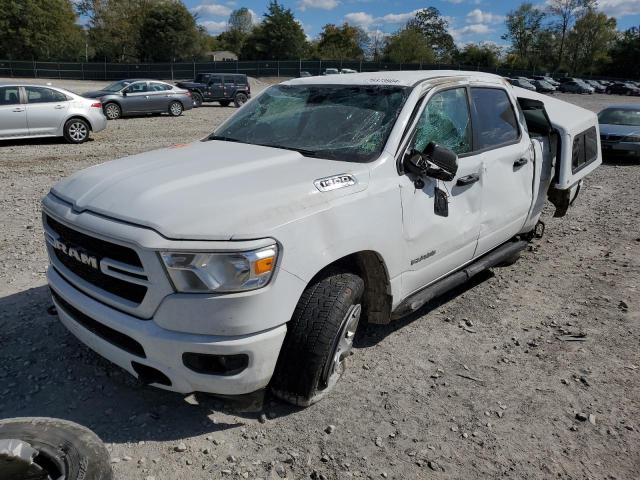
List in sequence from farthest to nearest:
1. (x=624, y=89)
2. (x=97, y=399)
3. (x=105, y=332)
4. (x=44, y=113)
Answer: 1. (x=624, y=89)
2. (x=44, y=113)
3. (x=97, y=399)
4. (x=105, y=332)

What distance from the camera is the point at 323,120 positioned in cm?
380

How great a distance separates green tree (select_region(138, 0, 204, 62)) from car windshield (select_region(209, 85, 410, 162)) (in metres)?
68.0

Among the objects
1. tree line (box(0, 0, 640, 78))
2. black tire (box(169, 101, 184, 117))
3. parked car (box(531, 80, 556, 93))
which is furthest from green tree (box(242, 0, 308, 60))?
black tire (box(169, 101, 184, 117))

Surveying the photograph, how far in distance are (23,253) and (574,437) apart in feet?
16.9

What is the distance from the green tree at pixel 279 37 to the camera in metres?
75.7

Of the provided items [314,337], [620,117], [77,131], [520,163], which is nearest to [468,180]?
[520,163]

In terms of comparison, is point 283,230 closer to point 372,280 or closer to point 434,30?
point 372,280

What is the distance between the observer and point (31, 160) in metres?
10.6

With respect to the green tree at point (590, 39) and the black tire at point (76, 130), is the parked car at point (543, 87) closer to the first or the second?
the green tree at point (590, 39)

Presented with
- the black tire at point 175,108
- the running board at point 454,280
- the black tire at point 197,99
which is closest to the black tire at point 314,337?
the running board at point 454,280

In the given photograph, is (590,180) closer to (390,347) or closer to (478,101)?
(478,101)

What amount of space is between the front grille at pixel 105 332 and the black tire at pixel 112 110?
1808cm

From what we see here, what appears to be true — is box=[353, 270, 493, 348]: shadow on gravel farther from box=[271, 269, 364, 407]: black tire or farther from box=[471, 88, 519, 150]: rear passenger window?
box=[471, 88, 519, 150]: rear passenger window

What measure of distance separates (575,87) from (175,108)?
50.0m
